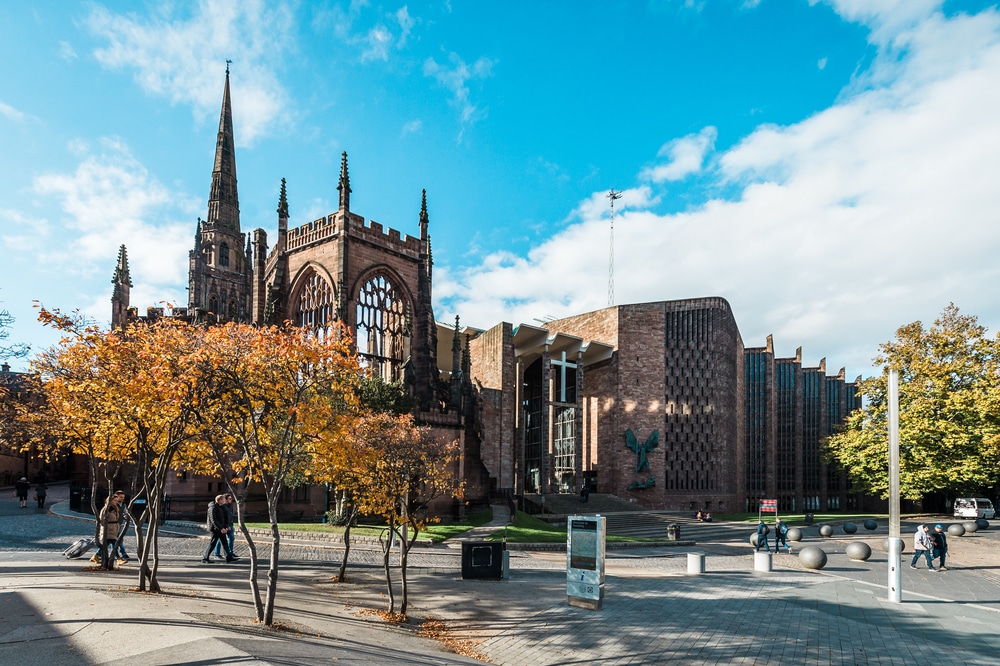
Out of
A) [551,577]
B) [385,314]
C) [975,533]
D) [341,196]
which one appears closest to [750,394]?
[975,533]

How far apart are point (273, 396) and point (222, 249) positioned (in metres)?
55.1

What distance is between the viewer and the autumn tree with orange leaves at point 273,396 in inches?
377

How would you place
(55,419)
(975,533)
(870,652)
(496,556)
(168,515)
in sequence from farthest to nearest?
1. (975,533)
2. (168,515)
3. (496,556)
4. (55,419)
5. (870,652)

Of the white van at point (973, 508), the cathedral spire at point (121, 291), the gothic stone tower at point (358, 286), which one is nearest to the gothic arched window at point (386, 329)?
the gothic stone tower at point (358, 286)

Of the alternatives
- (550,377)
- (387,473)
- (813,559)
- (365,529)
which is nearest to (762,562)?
(813,559)

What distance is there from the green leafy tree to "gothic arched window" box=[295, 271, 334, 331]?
33.6m

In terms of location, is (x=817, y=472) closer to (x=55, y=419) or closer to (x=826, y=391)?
(x=826, y=391)

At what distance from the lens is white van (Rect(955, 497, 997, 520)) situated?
40406 millimetres

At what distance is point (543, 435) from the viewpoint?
1826 inches

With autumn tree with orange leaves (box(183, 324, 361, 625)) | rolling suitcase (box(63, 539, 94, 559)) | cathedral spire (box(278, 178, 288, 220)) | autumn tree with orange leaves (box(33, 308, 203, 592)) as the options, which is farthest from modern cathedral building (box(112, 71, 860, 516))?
autumn tree with orange leaves (box(183, 324, 361, 625))

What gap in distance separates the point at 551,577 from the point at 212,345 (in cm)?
1117

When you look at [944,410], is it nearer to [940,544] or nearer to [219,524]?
[940,544]

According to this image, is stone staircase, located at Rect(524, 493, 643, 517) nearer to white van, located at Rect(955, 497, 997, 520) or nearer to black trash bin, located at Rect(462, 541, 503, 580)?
white van, located at Rect(955, 497, 997, 520)

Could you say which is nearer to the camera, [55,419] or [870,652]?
[870,652]
